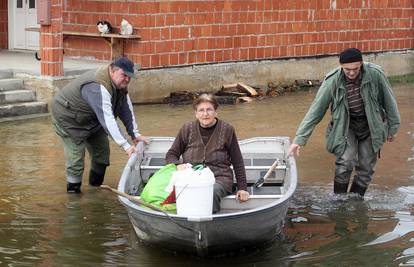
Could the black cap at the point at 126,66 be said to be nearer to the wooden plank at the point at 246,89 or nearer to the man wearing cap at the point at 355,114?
the man wearing cap at the point at 355,114

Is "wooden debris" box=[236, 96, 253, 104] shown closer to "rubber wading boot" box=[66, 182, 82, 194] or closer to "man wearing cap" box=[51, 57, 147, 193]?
"man wearing cap" box=[51, 57, 147, 193]

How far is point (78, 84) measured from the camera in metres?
8.48

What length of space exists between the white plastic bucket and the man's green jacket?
1.83 meters

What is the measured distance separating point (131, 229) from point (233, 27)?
9.48 metres

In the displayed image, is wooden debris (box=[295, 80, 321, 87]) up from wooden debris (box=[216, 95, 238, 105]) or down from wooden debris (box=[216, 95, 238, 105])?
up

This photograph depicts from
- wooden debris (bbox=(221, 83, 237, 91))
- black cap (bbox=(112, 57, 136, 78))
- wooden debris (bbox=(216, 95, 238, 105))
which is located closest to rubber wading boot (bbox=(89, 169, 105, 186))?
black cap (bbox=(112, 57, 136, 78))

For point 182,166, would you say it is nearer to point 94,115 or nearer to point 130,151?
point 130,151

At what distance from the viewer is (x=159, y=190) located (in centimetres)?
705

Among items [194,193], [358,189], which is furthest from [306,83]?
[194,193]

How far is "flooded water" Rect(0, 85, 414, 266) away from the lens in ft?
23.0

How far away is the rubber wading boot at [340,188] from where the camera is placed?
870cm

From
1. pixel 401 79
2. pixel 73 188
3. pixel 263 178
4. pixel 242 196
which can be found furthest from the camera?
pixel 401 79

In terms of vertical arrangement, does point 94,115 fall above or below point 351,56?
below

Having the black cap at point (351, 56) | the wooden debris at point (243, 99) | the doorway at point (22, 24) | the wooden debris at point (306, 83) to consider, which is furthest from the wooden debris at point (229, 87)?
the black cap at point (351, 56)
